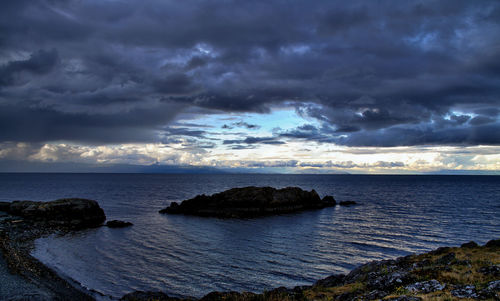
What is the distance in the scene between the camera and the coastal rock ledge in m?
63.6

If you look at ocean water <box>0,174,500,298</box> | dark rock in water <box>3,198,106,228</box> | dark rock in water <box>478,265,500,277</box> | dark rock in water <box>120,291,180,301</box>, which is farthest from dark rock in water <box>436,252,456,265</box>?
dark rock in water <box>3,198,106,228</box>

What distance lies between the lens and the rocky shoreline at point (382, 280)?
11.8m

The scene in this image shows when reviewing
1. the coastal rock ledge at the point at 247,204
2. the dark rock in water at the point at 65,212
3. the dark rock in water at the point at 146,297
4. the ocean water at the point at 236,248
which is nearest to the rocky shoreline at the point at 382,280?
the dark rock in water at the point at 146,297

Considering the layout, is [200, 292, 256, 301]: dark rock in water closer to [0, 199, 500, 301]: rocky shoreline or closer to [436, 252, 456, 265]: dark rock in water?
[0, 199, 500, 301]: rocky shoreline

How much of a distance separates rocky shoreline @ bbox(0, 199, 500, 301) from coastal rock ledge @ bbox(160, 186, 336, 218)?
30.6m

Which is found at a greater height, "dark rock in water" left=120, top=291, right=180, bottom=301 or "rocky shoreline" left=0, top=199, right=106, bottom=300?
"dark rock in water" left=120, top=291, right=180, bottom=301

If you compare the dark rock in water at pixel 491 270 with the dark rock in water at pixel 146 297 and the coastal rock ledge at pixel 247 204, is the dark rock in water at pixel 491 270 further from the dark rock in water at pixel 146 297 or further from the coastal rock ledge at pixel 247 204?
the coastal rock ledge at pixel 247 204

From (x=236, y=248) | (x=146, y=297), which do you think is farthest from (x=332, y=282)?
(x=236, y=248)

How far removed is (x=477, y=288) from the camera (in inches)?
428

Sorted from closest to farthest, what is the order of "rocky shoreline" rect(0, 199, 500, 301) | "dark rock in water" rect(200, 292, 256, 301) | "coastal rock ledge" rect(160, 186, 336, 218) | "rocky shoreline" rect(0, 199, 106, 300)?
"rocky shoreline" rect(0, 199, 500, 301)
"dark rock in water" rect(200, 292, 256, 301)
"rocky shoreline" rect(0, 199, 106, 300)
"coastal rock ledge" rect(160, 186, 336, 218)

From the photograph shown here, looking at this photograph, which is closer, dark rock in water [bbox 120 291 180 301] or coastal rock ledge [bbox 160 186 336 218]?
dark rock in water [bbox 120 291 180 301]

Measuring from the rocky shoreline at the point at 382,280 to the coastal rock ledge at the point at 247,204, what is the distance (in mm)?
30584

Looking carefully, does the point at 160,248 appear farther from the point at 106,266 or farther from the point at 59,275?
the point at 59,275

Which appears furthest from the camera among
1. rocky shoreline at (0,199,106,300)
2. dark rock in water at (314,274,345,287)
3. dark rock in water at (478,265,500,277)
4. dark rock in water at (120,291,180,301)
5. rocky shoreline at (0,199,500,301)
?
rocky shoreline at (0,199,106,300)
